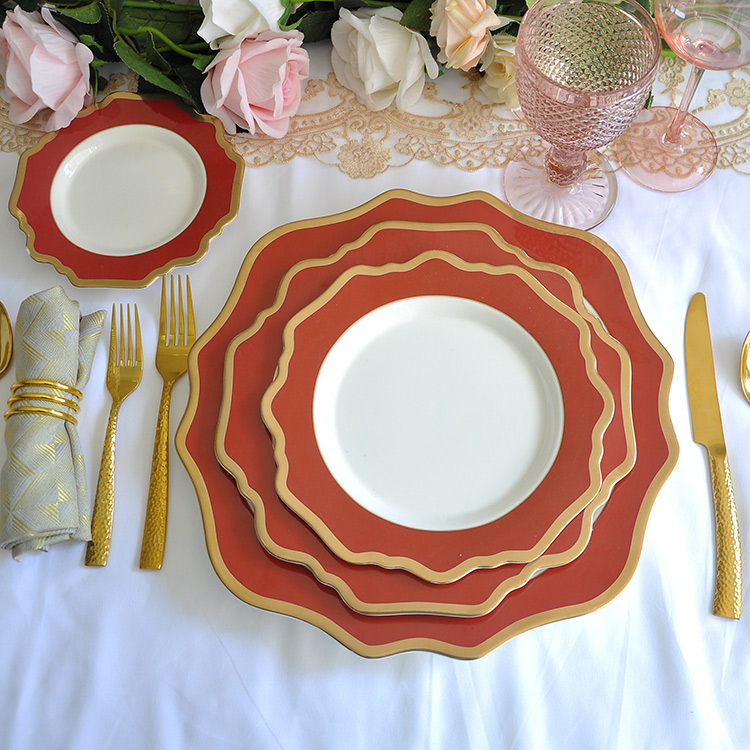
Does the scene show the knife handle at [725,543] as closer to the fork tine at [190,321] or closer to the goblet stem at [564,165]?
the goblet stem at [564,165]

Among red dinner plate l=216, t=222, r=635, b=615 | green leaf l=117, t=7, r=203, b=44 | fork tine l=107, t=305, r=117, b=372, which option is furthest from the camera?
green leaf l=117, t=7, r=203, b=44

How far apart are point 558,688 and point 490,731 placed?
65 mm

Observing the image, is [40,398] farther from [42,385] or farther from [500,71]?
[500,71]

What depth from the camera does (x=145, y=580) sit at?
0.59 meters

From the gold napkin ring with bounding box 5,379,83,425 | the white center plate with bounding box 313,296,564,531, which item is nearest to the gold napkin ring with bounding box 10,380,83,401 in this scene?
the gold napkin ring with bounding box 5,379,83,425

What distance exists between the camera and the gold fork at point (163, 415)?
1.96ft

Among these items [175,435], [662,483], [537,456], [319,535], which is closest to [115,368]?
[175,435]

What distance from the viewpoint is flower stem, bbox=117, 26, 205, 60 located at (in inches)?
28.5

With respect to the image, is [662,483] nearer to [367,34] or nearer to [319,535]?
[319,535]

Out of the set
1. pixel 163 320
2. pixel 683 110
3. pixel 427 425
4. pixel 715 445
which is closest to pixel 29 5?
pixel 163 320

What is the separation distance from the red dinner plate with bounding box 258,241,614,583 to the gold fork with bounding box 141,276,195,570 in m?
0.09

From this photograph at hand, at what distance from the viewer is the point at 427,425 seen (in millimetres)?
601

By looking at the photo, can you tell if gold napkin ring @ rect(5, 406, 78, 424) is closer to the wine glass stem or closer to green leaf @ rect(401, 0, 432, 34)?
green leaf @ rect(401, 0, 432, 34)

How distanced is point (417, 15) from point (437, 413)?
1.39 feet
